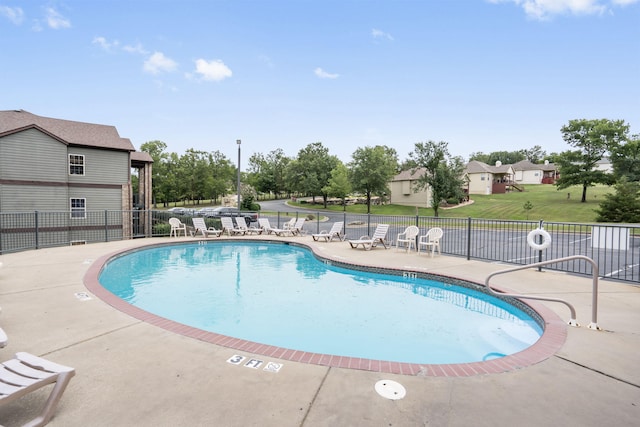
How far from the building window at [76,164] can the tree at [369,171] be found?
1081 inches

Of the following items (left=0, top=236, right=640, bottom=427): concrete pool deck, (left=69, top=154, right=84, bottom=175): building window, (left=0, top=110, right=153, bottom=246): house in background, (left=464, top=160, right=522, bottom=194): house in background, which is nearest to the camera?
(left=0, top=236, right=640, bottom=427): concrete pool deck

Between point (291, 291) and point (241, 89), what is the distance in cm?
2114

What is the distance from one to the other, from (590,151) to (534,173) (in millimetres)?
32628

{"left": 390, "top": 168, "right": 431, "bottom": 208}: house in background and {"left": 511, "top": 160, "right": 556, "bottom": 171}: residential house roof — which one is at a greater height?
{"left": 511, "top": 160, "right": 556, "bottom": 171}: residential house roof

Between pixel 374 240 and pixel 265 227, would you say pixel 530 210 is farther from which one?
pixel 265 227

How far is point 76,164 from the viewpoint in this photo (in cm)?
1980

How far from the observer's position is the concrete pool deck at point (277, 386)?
2500 mm

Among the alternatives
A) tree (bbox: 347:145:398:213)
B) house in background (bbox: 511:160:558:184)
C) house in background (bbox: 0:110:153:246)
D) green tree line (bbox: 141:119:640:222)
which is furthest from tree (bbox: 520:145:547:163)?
house in background (bbox: 0:110:153:246)

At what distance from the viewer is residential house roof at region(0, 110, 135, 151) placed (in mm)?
18094

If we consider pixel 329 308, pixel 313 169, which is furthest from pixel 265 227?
pixel 313 169

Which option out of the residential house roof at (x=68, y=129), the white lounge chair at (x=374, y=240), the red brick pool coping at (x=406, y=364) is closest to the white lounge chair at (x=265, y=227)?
the white lounge chair at (x=374, y=240)

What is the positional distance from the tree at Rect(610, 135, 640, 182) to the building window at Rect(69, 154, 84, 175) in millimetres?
48738

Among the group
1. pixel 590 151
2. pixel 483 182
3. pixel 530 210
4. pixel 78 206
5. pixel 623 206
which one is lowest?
pixel 530 210

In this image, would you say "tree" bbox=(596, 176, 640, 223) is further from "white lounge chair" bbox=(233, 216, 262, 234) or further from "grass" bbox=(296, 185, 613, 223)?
"white lounge chair" bbox=(233, 216, 262, 234)
